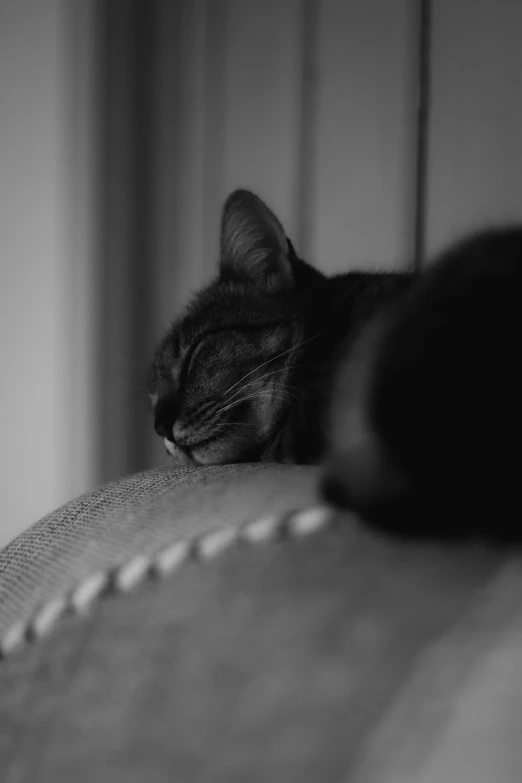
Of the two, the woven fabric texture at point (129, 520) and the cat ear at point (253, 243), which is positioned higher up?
the cat ear at point (253, 243)

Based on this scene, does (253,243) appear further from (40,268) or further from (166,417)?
(40,268)

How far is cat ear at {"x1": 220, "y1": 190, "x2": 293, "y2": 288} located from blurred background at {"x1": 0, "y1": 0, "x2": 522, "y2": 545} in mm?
421

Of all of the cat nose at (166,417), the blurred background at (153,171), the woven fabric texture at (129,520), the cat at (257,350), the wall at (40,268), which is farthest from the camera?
the wall at (40,268)

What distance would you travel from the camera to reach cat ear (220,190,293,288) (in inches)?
35.3

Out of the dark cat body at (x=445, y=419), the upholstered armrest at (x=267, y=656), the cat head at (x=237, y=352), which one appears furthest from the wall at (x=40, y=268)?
the dark cat body at (x=445, y=419)

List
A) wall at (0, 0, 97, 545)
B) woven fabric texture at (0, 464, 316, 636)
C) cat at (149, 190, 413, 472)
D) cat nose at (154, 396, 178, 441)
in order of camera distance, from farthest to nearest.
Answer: wall at (0, 0, 97, 545)
cat nose at (154, 396, 178, 441)
cat at (149, 190, 413, 472)
woven fabric texture at (0, 464, 316, 636)

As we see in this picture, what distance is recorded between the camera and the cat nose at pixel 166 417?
831 millimetres

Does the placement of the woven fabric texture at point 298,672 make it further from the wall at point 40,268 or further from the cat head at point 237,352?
the wall at point 40,268

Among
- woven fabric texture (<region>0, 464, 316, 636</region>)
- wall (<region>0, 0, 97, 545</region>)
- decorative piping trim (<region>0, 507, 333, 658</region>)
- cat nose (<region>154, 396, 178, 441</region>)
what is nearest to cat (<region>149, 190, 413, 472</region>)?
cat nose (<region>154, 396, 178, 441</region>)

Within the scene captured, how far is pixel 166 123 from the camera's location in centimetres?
159

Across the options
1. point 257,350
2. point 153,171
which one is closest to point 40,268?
point 153,171

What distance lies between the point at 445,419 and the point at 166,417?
1.89 ft

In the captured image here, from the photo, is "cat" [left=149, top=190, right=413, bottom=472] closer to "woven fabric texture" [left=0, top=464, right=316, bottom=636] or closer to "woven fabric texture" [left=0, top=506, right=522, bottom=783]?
"woven fabric texture" [left=0, top=464, right=316, bottom=636]

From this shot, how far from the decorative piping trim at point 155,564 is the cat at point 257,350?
0.92ft
